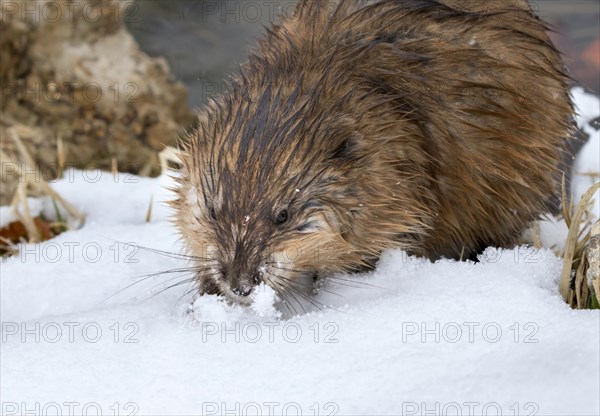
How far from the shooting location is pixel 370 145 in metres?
2.26

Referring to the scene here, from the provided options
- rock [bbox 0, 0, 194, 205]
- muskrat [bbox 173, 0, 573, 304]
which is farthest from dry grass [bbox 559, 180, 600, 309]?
rock [bbox 0, 0, 194, 205]

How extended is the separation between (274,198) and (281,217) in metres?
0.05

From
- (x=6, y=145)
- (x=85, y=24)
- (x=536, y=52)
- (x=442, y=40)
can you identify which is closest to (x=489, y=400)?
(x=442, y=40)

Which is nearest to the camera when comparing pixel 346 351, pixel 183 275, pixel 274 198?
pixel 346 351

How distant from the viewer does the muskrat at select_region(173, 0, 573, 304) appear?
2158 millimetres

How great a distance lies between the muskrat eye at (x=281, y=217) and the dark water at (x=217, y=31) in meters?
2.62

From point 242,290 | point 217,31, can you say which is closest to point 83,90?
point 217,31

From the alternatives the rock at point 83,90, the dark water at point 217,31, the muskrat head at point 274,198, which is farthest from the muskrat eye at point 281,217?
the dark water at point 217,31

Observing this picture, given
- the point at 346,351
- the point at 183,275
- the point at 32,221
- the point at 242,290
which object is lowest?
the point at 346,351

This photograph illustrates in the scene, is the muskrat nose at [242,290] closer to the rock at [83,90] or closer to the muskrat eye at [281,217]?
the muskrat eye at [281,217]

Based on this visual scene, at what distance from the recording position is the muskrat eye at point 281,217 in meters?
2.15

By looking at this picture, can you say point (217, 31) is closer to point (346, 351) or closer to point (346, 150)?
point (346, 150)

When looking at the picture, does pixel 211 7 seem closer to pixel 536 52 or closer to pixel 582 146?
pixel 582 146

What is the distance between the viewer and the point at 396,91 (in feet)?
7.70
